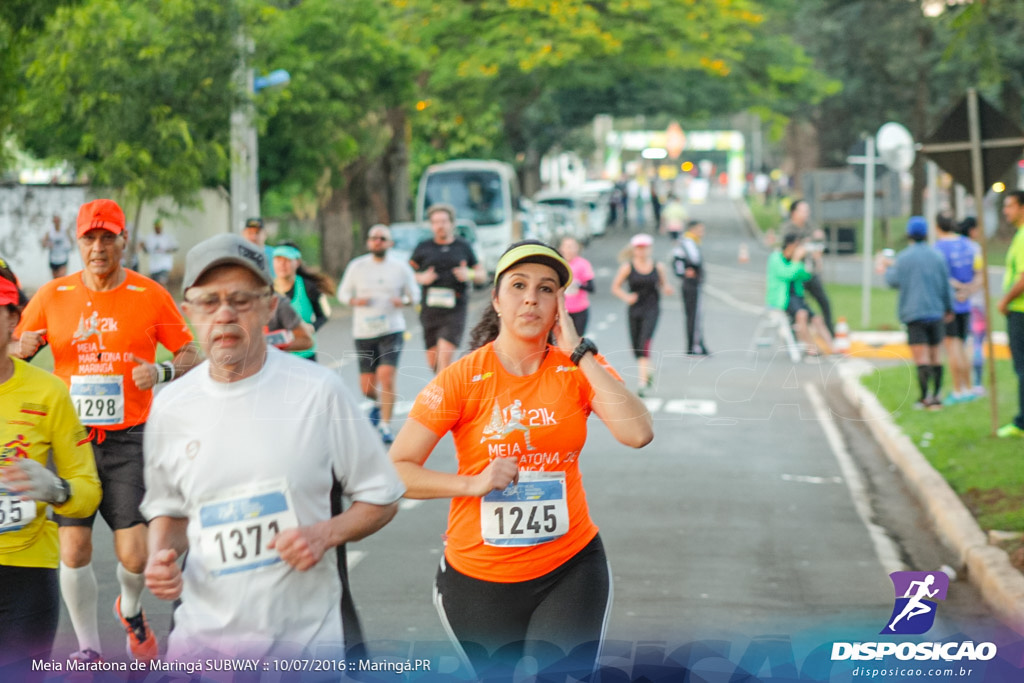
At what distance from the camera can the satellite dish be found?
65.9ft

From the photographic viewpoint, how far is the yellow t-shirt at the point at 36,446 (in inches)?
162

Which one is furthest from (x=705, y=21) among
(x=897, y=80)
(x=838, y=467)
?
(x=838, y=467)

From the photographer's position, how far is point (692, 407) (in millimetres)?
15320

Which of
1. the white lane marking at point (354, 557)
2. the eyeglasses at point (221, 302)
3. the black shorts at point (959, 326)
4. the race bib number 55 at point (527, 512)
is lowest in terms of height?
the white lane marking at point (354, 557)

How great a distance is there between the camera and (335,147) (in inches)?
Result: 1184

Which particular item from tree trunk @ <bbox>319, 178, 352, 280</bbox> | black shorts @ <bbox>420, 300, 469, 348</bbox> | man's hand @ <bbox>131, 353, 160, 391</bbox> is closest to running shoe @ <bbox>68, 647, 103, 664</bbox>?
man's hand @ <bbox>131, 353, 160, 391</bbox>

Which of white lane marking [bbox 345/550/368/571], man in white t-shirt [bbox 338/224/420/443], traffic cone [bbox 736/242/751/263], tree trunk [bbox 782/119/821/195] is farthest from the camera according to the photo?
tree trunk [bbox 782/119/821/195]

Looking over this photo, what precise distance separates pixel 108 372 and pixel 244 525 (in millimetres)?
2666

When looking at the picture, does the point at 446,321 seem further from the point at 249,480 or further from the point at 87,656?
the point at 249,480

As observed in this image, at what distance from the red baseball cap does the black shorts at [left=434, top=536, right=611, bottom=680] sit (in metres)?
2.29

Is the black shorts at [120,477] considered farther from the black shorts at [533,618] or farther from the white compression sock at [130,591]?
the black shorts at [533,618]

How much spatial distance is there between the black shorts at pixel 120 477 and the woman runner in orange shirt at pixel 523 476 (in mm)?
1940

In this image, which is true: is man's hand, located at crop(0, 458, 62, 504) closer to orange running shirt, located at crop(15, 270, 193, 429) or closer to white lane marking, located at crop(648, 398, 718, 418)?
orange running shirt, located at crop(15, 270, 193, 429)

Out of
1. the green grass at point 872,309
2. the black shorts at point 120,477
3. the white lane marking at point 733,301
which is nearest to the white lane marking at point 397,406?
the black shorts at point 120,477
